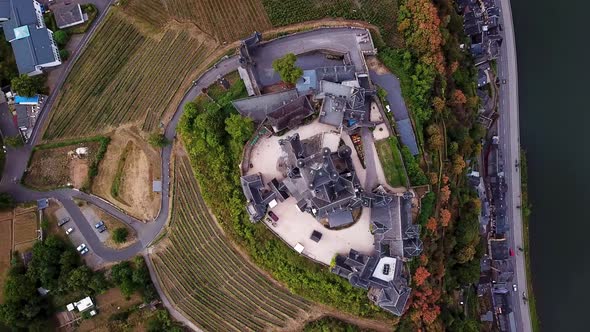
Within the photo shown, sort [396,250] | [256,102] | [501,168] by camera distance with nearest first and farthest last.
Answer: [396,250]
[256,102]
[501,168]

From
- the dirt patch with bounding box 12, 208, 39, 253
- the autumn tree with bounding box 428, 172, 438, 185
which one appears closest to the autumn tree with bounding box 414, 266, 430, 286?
the autumn tree with bounding box 428, 172, 438, 185

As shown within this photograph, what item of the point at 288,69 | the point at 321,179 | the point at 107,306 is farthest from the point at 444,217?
the point at 107,306

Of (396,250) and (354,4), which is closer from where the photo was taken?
(396,250)

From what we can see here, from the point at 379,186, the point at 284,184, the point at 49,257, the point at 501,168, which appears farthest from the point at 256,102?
the point at 501,168

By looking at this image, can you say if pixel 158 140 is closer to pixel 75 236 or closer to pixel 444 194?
pixel 75 236

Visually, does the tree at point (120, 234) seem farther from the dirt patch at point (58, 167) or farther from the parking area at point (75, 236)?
the dirt patch at point (58, 167)

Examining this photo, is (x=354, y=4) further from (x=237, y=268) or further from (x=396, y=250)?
(x=237, y=268)

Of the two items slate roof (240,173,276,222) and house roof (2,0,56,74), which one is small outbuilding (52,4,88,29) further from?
slate roof (240,173,276,222)
